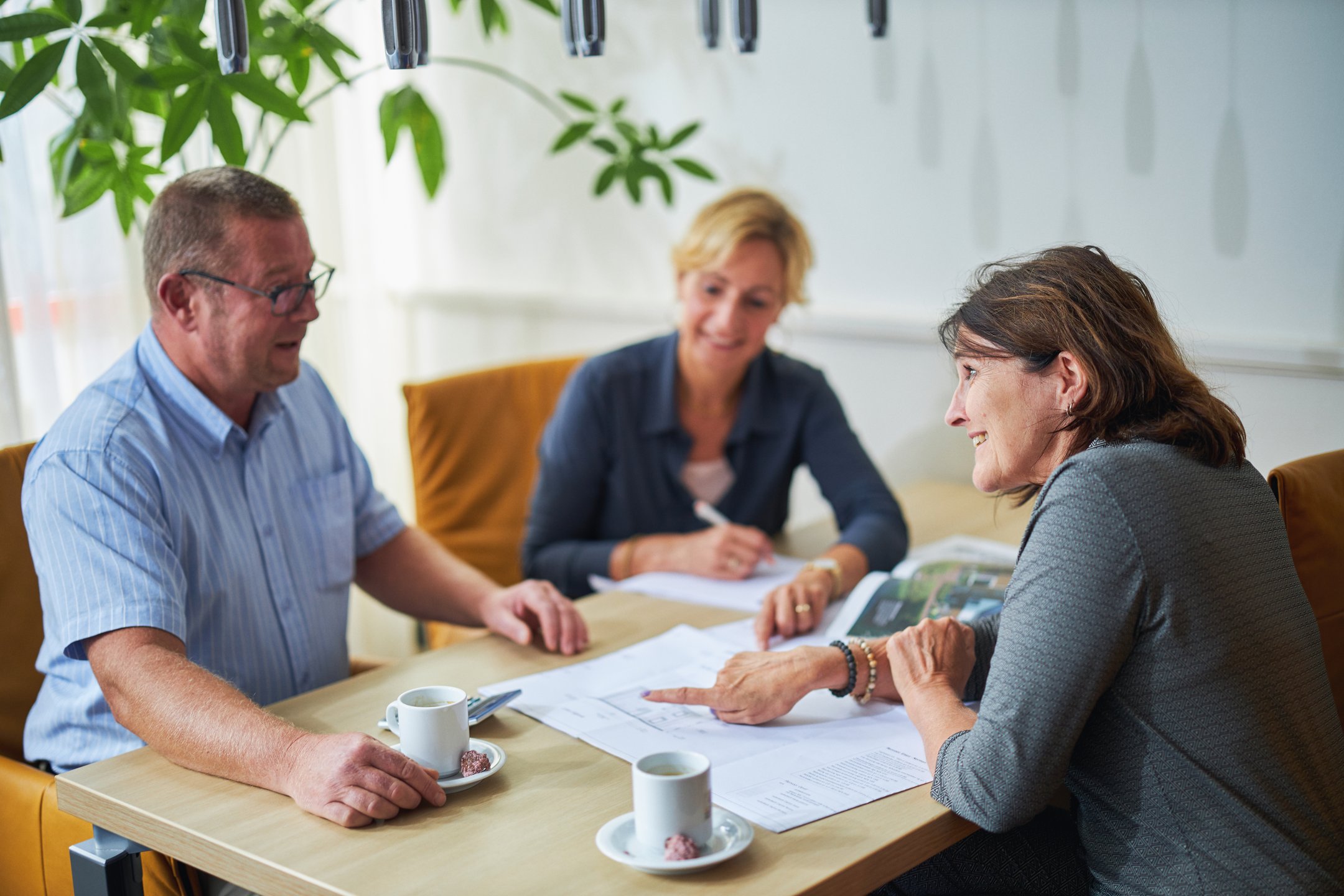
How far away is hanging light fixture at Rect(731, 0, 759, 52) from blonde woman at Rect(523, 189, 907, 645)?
407 millimetres

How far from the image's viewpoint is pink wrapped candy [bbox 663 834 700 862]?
1.04 metres

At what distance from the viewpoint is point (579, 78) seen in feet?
→ 9.94

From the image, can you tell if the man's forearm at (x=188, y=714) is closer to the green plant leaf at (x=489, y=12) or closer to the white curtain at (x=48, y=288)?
the white curtain at (x=48, y=288)

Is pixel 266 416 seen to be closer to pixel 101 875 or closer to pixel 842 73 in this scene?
pixel 101 875

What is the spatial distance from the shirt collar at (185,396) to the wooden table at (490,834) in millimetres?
422

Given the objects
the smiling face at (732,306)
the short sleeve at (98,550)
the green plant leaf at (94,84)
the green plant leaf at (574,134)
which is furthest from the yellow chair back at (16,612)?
the green plant leaf at (574,134)

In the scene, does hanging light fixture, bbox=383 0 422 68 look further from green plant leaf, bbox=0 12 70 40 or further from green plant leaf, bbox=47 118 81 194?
green plant leaf, bbox=47 118 81 194

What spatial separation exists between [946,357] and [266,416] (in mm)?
1379

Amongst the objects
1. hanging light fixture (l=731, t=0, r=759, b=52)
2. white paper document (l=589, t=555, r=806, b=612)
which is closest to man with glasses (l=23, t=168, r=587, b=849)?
white paper document (l=589, t=555, r=806, b=612)

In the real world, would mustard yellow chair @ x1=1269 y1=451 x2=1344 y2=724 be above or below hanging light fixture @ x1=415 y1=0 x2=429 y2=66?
below

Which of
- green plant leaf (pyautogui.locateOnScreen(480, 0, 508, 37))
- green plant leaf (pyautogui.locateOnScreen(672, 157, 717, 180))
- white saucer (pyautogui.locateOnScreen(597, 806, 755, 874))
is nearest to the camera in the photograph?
white saucer (pyautogui.locateOnScreen(597, 806, 755, 874))

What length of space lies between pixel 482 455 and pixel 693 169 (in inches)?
30.2

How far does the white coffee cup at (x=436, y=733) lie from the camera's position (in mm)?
1205

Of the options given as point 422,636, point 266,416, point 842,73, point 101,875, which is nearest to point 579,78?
point 842,73
